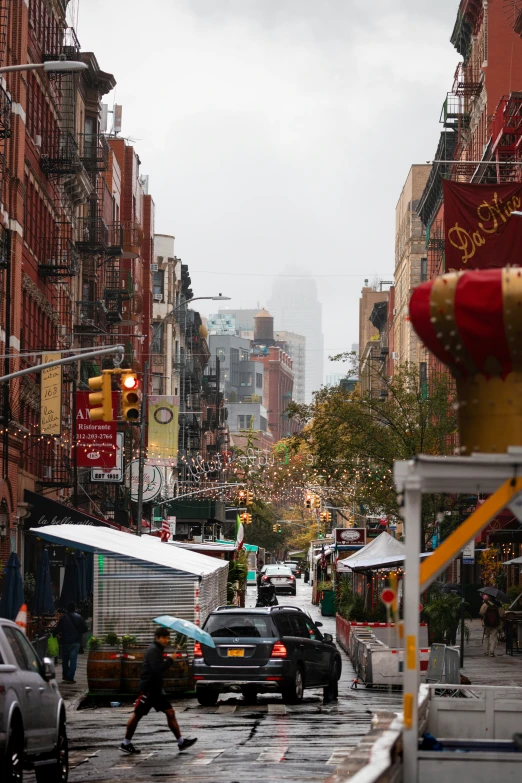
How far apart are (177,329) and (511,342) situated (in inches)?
4143

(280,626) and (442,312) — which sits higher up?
(442,312)

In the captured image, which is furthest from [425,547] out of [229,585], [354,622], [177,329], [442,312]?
[177,329]

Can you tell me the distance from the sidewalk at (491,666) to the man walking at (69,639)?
8.00 metres

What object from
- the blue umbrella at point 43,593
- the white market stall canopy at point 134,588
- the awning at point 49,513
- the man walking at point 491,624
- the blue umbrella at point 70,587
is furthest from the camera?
the awning at point 49,513

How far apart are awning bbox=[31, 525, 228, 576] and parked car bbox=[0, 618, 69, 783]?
11577mm

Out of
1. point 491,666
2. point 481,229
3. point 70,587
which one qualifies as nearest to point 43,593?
point 70,587

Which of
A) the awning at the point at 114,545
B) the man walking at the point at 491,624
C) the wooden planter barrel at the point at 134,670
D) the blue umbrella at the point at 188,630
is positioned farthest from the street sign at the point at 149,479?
the blue umbrella at the point at 188,630

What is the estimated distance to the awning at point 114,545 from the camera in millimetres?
27266

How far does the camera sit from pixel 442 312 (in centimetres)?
910

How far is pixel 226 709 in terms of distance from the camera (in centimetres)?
2452

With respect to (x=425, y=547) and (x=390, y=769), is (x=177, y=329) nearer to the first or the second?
(x=425, y=547)

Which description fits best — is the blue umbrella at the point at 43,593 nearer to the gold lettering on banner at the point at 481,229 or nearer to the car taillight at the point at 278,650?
the car taillight at the point at 278,650

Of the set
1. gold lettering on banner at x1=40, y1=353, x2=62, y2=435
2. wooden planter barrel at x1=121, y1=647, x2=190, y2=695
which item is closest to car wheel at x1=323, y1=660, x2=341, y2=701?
wooden planter barrel at x1=121, y1=647, x2=190, y2=695

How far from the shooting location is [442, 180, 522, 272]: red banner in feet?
99.5
